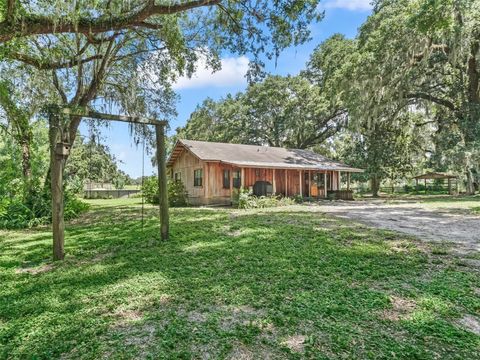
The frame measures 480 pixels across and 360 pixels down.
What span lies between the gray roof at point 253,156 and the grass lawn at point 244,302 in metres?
10.9

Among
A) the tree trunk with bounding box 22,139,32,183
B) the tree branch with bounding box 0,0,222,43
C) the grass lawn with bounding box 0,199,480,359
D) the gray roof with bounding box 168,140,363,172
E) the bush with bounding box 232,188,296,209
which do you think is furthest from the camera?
the gray roof with bounding box 168,140,363,172

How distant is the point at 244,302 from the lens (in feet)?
11.5

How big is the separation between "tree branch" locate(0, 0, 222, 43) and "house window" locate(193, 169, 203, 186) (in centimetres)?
1163

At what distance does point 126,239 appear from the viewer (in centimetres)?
743

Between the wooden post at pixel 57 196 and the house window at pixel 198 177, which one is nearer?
the wooden post at pixel 57 196

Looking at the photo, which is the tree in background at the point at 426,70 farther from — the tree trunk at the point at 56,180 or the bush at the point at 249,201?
the tree trunk at the point at 56,180

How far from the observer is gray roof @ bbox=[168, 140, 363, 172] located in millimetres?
17078

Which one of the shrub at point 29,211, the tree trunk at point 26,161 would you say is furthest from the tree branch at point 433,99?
the tree trunk at point 26,161

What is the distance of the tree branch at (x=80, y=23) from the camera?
5117 millimetres

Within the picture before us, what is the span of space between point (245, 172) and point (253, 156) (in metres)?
1.83

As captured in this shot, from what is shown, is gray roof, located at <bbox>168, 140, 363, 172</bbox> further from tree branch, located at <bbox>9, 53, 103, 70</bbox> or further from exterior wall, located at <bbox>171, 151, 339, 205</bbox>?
tree branch, located at <bbox>9, 53, 103, 70</bbox>

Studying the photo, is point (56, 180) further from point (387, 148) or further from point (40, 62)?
point (387, 148)

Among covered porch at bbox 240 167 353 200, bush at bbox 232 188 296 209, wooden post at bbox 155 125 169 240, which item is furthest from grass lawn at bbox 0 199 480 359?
covered porch at bbox 240 167 353 200

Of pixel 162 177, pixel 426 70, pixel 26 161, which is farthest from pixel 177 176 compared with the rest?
pixel 426 70
